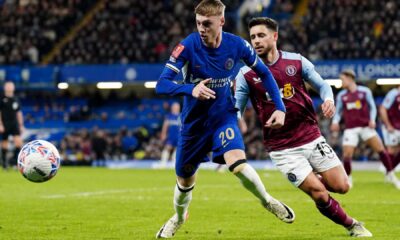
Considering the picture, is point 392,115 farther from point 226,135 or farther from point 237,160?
point 237,160

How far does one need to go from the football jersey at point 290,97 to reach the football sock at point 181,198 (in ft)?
3.33

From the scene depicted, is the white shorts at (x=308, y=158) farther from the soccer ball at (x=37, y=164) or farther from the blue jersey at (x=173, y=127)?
the blue jersey at (x=173, y=127)

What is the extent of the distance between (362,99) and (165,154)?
1134cm

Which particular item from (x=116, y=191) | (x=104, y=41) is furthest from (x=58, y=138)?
(x=116, y=191)

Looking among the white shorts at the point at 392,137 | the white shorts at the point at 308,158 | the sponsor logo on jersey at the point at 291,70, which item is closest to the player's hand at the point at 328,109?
the white shorts at the point at 308,158

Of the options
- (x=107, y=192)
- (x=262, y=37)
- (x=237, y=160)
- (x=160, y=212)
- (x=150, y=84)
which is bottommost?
(x=150, y=84)

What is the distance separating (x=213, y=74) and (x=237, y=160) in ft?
2.91

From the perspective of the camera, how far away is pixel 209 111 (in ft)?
25.9

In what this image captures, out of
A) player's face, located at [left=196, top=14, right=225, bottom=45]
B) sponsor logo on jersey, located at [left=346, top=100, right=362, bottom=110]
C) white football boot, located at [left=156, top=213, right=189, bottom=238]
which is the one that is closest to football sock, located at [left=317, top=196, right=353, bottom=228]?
white football boot, located at [left=156, top=213, right=189, bottom=238]

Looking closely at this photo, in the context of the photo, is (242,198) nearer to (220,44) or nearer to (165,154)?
(220,44)

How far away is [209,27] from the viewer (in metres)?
7.61

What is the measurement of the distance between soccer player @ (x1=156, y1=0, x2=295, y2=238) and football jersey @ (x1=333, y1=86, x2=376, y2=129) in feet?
28.8

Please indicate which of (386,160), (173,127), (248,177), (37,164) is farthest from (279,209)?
(173,127)

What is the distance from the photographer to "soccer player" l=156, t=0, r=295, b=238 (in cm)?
767
